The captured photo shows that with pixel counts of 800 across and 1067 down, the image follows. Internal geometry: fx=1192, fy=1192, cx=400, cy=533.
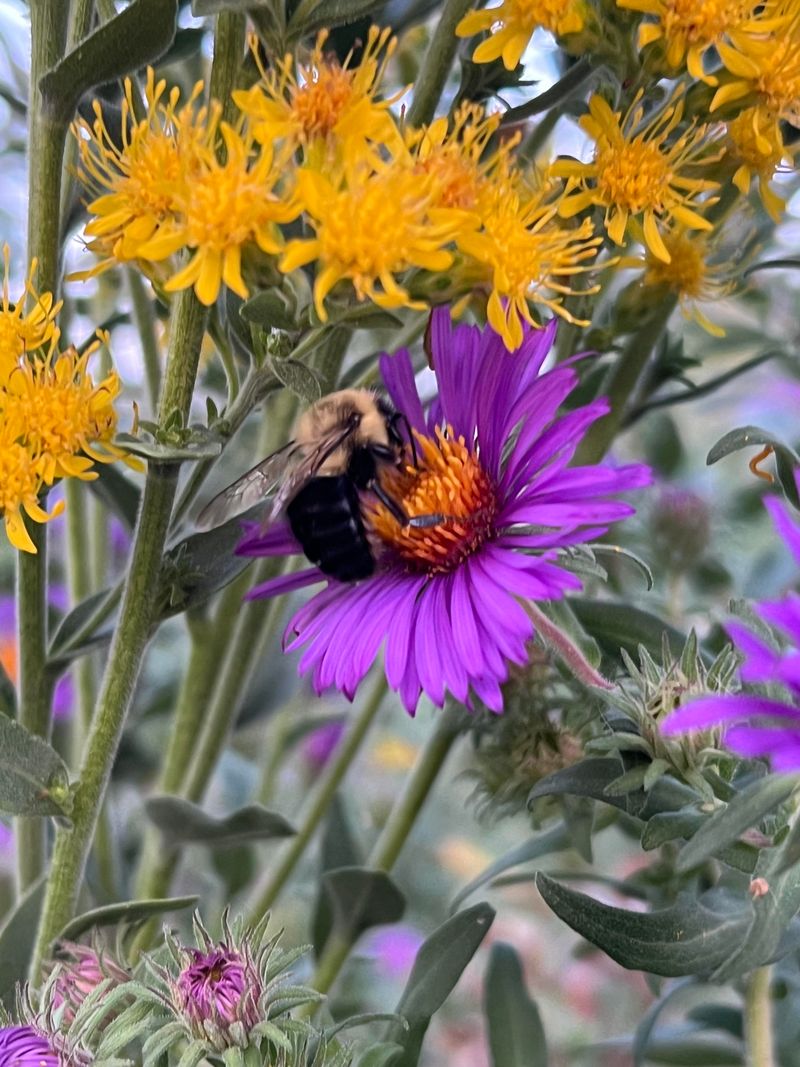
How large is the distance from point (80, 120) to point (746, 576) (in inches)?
24.0

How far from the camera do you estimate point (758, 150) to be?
503 millimetres

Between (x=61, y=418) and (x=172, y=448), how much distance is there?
5cm

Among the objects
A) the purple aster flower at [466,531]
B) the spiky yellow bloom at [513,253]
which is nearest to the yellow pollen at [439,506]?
the purple aster flower at [466,531]

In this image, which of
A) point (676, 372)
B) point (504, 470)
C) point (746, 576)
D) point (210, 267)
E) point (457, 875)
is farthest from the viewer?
point (457, 875)

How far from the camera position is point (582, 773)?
0.46m

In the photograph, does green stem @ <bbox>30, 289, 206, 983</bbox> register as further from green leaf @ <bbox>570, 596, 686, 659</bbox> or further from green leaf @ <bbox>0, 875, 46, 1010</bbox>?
green leaf @ <bbox>570, 596, 686, 659</bbox>

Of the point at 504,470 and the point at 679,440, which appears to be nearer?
the point at 504,470

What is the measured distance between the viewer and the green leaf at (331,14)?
442 mm

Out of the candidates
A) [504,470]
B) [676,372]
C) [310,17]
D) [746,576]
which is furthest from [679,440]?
[310,17]

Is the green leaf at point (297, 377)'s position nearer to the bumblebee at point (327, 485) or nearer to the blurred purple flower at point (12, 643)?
the bumblebee at point (327, 485)

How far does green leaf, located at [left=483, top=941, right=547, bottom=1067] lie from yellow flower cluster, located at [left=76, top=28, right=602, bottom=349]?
38 cm

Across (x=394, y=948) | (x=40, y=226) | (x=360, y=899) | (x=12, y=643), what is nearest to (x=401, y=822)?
(x=360, y=899)

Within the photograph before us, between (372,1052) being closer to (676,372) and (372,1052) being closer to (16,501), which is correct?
(16,501)

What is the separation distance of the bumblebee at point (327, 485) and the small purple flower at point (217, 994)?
17 centimetres
